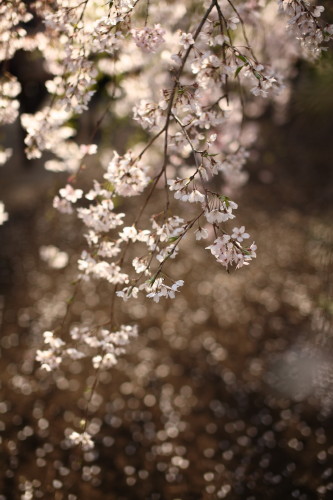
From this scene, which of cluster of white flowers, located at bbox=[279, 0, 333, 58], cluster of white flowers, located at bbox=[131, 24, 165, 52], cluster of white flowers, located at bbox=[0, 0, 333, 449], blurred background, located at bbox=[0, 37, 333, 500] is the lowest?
blurred background, located at bbox=[0, 37, 333, 500]

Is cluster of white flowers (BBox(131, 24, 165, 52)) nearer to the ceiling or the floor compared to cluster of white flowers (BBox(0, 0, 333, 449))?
nearer to the ceiling

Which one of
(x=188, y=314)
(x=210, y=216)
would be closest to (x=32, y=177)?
(x=188, y=314)

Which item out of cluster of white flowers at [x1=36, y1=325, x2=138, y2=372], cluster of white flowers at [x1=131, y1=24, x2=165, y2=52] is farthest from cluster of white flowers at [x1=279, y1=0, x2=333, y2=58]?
cluster of white flowers at [x1=36, y1=325, x2=138, y2=372]

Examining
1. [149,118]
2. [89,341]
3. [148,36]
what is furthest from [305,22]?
[89,341]

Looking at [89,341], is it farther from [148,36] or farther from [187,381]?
[187,381]

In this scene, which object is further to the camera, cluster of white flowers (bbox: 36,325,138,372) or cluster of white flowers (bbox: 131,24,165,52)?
cluster of white flowers (bbox: 36,325,138,372)

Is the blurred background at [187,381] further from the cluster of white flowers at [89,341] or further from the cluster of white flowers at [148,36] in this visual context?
the cluster of white flowers at [148,36]

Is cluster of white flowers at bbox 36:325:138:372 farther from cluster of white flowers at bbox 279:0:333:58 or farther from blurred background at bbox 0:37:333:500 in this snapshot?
cluster of white flowers at bbox 279:0:333:58

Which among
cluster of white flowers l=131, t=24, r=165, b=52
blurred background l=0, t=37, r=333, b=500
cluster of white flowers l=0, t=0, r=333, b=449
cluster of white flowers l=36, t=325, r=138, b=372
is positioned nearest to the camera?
cluster of white flowers l=0, t=0, r=333, b=449

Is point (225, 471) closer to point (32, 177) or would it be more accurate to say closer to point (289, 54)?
point (289, 54)

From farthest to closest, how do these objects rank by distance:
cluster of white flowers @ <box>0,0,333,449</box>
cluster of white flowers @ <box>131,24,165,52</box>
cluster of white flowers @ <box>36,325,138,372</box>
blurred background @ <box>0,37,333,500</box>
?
blurred background @ <box>0,37,333,500</box> < cluster of white flowers @ <box>36,325,138,372</box> < cluster of white flowers @ <box>131,24,165,52</box> < cluster of white flowers @ <box>0,0,333,449</box>
